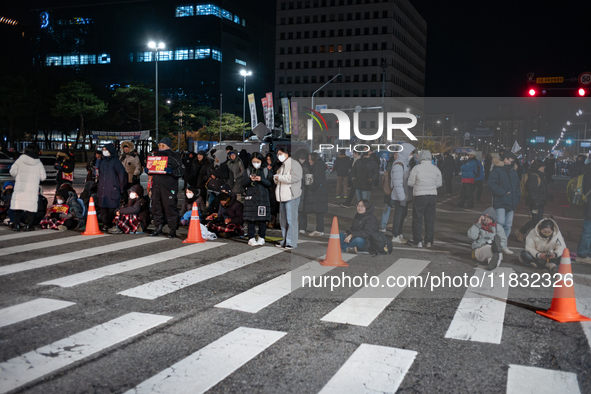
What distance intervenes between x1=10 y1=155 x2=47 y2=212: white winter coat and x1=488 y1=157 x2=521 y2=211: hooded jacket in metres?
9.40

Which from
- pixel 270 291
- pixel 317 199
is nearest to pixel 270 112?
pixel 317 199

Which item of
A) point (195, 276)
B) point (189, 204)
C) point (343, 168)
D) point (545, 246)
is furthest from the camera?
point (343, 168)

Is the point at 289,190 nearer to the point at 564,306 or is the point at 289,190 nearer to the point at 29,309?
the point at 29,309

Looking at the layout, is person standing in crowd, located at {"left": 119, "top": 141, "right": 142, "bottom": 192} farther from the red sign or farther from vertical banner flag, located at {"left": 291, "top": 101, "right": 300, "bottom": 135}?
vertical banner flag, located at {"left": 291, "top": 101, "right": 300, "bottom": 135}

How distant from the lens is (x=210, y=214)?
455 inches

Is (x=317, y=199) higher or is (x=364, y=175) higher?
(x=364, y=175)

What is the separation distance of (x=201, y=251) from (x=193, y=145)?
34797mm

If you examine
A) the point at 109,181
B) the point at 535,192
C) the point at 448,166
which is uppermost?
the point at 448,166

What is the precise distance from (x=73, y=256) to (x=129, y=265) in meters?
1.28

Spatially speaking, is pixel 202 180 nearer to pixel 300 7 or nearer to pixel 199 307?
pixel 199 307

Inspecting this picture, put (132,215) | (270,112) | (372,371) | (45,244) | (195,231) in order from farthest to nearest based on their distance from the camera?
1. (270,112)
2. (132,215)
3. (195,231)
4. (45,244)
5. (372,371)

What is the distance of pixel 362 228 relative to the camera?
9227 mm

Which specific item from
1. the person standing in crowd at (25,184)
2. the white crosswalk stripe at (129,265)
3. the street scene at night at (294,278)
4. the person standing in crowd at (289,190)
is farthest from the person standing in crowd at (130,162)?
the person standing in crowd at (289,190)

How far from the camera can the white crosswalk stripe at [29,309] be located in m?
5.36
